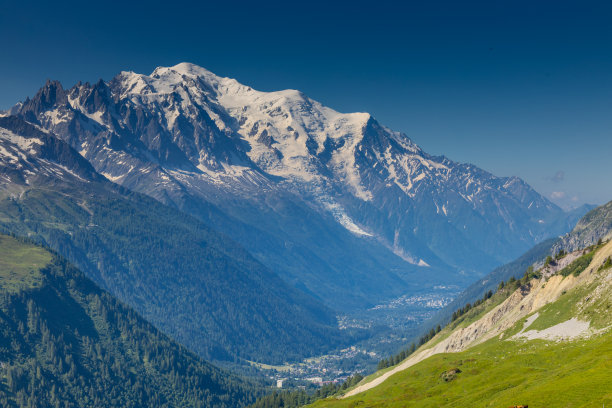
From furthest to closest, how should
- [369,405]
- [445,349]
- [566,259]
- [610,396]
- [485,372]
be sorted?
[445,349], [566,259], [369,405], [485,372], [610,396]

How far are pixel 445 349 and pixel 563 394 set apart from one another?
121728 millimetres

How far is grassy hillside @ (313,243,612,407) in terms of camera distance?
3300 inches

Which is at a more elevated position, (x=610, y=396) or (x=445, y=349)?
(x=445, y=349)

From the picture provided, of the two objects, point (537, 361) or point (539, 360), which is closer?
point (537, 361)

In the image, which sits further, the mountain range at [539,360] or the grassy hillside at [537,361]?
the mountain range at [539,360]

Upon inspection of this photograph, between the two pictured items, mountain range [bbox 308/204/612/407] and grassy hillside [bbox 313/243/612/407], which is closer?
grassy hillside [bbox 313/243/612/407]

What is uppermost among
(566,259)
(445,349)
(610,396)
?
(566,259)

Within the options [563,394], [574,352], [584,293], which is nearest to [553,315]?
[584,293]

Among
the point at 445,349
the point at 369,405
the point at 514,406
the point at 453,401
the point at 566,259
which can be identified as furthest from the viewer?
the point at 445,349

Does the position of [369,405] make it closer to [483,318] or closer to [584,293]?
[584,293]

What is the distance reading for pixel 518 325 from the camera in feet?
491

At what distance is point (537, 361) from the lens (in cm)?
11094

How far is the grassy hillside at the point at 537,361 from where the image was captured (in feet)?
275

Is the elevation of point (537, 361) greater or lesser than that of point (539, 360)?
lesser
